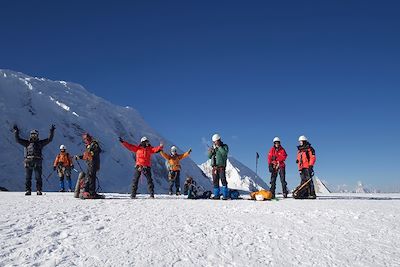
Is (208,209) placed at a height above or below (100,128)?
below

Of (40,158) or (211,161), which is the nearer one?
(211,161)

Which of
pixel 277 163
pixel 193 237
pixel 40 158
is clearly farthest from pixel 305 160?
pixel 40 158

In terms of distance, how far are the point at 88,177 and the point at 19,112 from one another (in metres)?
45.6

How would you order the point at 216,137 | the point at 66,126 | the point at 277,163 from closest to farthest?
1. the point at 216,137
2. the point at 277,163
3. the point at 66,126

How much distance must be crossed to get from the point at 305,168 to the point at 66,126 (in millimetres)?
53366

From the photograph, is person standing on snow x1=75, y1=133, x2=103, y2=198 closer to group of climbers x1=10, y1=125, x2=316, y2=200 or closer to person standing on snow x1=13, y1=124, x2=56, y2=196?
group of climbers x1=10, y1=125, x2=316, y2=200

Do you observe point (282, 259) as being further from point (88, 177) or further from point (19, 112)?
point (19, 112)

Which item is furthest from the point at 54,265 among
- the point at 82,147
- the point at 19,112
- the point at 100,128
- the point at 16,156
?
the point at 100,128

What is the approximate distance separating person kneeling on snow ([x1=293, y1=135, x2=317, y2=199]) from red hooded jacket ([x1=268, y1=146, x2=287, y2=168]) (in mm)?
569

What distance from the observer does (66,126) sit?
60.0 metres

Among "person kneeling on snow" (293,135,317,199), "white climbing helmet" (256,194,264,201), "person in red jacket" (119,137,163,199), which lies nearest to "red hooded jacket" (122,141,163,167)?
"person in red jacket" (119,137,163,199)

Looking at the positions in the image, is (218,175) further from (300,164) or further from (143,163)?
(300,164)

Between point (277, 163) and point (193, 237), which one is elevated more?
point (277, 163)

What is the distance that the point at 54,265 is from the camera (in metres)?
4.20
